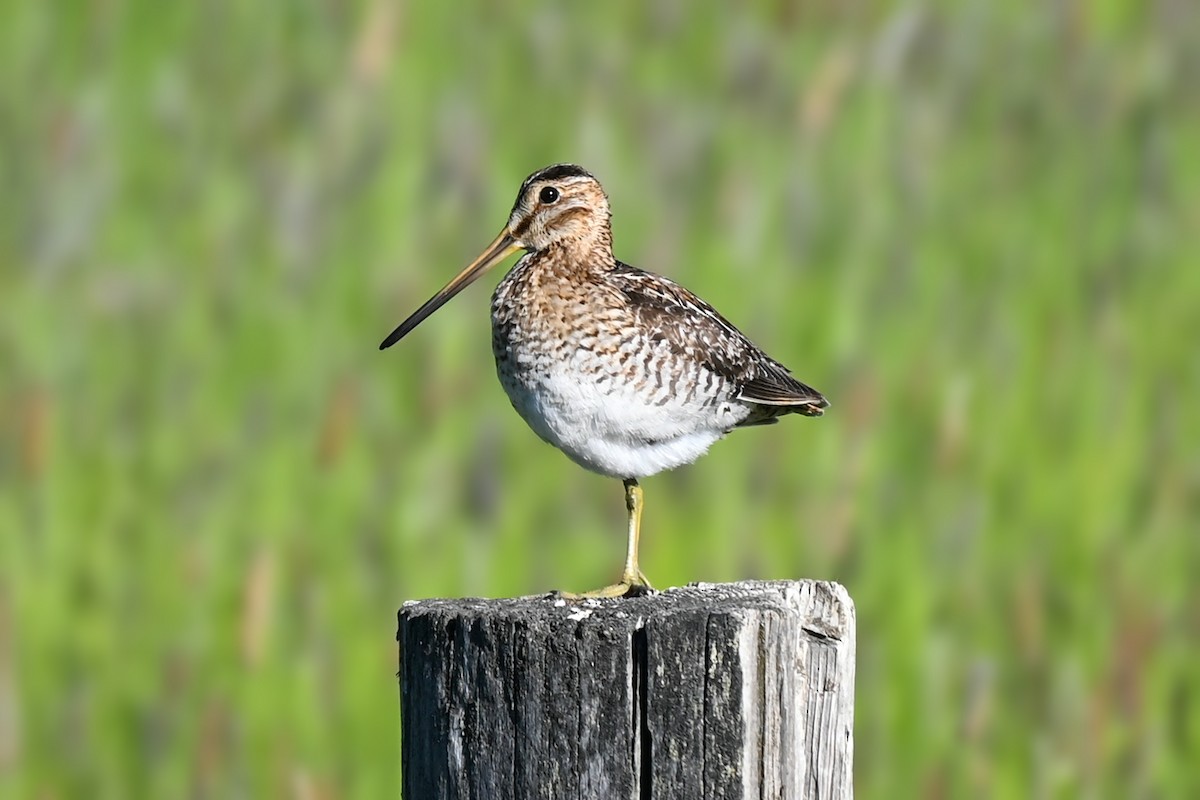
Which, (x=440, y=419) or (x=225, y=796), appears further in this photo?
(x=440, y=419)

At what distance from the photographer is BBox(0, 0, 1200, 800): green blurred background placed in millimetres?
7141

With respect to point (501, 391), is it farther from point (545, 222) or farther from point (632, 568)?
point (632, 568)

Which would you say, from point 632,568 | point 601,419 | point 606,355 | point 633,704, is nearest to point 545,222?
point 606,355

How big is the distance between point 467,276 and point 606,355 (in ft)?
1.74

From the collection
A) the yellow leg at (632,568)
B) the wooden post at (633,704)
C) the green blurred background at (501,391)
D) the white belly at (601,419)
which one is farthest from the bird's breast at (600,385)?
the green blurred background at (501,391)

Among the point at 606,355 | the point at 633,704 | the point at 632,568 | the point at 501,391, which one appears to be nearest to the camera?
the point at 633,704

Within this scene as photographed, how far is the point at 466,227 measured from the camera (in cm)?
795

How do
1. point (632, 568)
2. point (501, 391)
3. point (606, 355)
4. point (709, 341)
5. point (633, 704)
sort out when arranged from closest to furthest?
point (633, 704) < point (632, 568) < point (606, 355) < point (709, 341) < point (501, 391)

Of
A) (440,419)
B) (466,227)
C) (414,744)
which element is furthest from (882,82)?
(414,744)

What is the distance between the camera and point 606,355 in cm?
520

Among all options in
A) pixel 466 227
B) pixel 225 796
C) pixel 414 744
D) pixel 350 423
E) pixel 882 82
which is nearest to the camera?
pixel 414 744

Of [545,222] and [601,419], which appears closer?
[601,419]

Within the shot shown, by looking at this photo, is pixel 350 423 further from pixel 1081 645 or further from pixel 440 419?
pixel 1081 645

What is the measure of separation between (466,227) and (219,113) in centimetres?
Result: 110
